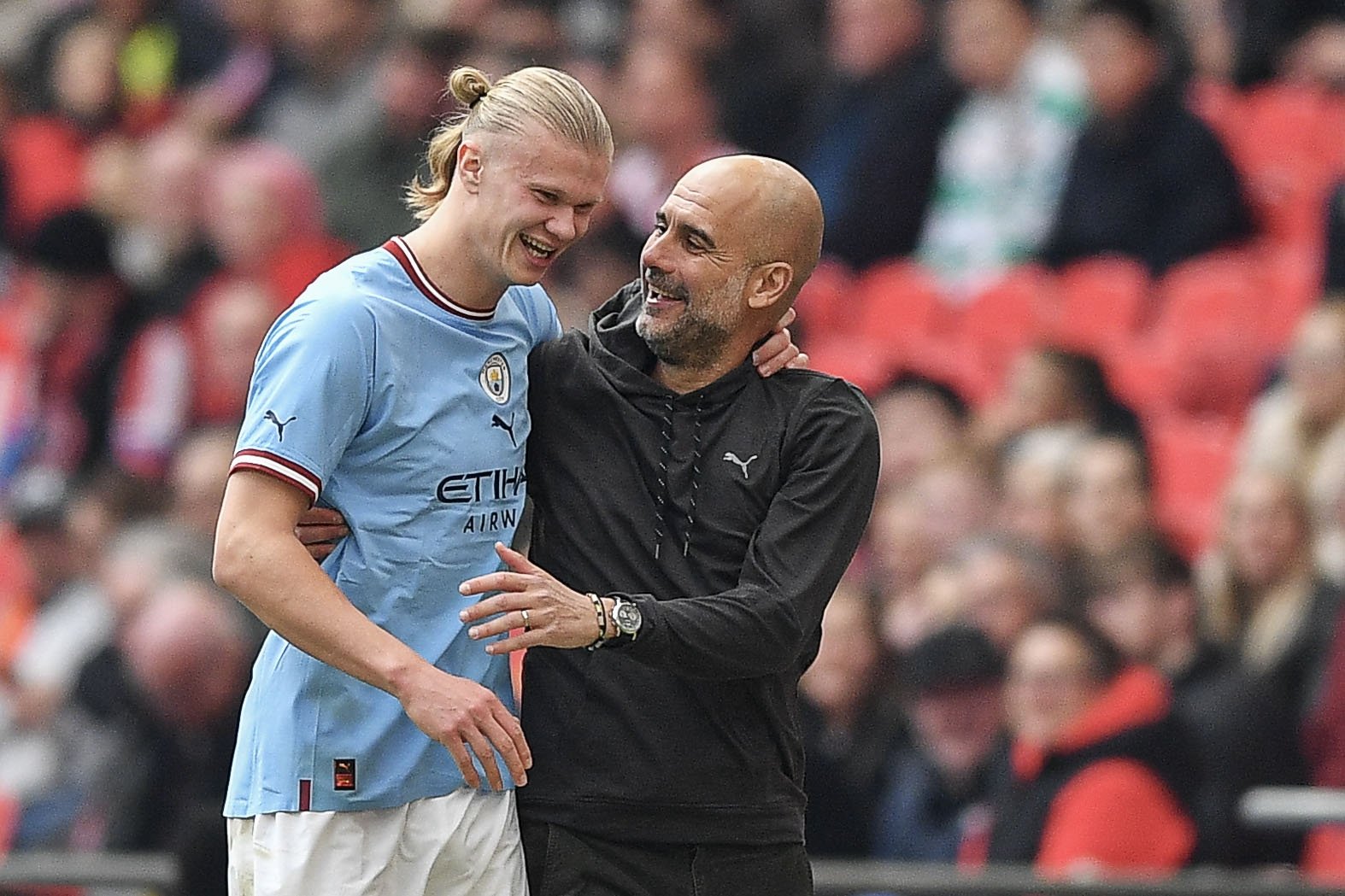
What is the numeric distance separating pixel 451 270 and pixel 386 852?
933mm

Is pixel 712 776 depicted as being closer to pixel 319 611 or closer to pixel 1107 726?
pixel 319 611

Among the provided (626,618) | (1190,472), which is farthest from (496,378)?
(1190,472)

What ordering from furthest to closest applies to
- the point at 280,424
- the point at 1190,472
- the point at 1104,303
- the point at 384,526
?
the point at 1104,303 < the point at 1190,472 < the point at 384,526 < the point at 280,424

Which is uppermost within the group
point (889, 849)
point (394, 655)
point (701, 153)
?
point (701, 153)

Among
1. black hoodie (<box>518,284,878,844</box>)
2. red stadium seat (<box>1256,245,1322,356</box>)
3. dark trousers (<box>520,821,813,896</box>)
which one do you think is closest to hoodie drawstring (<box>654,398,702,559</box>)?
black hoodie (<box>518,284,878,844</box>)

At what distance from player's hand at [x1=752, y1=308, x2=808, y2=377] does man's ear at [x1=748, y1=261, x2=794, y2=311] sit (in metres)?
0.07

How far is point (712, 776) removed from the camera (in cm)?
359

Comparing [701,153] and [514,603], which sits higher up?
[701,153]

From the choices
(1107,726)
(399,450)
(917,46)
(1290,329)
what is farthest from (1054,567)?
(399,450)

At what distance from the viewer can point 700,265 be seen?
12.0 feet

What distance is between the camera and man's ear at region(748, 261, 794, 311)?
12.1 ft

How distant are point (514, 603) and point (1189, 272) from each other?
466 centimetres

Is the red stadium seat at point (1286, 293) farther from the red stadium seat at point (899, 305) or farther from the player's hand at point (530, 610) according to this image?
the player's hand at point (530, 610)

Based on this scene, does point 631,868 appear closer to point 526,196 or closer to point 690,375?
point 690,375
